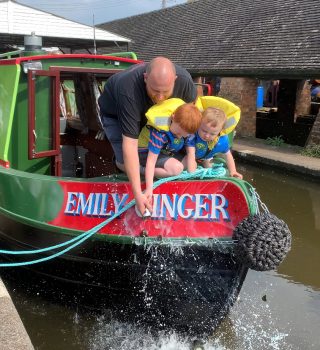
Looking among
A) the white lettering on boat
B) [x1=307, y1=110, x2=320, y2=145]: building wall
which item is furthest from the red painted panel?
[x1=307, y1=110, x2=320, y2=145]: building wall

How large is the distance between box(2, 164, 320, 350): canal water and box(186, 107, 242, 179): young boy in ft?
4.94

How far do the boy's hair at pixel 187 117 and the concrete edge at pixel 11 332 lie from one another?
168cm

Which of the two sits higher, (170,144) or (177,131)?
(177,131)

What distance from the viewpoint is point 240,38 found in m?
16.0

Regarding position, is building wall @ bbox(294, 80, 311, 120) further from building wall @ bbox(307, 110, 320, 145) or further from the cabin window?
the cabin window

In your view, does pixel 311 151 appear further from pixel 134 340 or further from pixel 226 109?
pixel 134 340

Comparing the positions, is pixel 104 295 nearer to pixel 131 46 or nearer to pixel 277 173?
pixel 277 173

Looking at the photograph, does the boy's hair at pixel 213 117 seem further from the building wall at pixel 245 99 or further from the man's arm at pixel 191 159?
the building wall at pixel 245 99

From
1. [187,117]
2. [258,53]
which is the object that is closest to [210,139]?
[187,117]

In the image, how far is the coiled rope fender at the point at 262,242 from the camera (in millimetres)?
3121

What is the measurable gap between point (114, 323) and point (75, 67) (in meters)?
2.52

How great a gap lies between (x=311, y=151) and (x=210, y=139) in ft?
29.6

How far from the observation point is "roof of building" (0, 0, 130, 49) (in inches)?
579

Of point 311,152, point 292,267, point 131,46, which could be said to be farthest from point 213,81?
point 292,267
